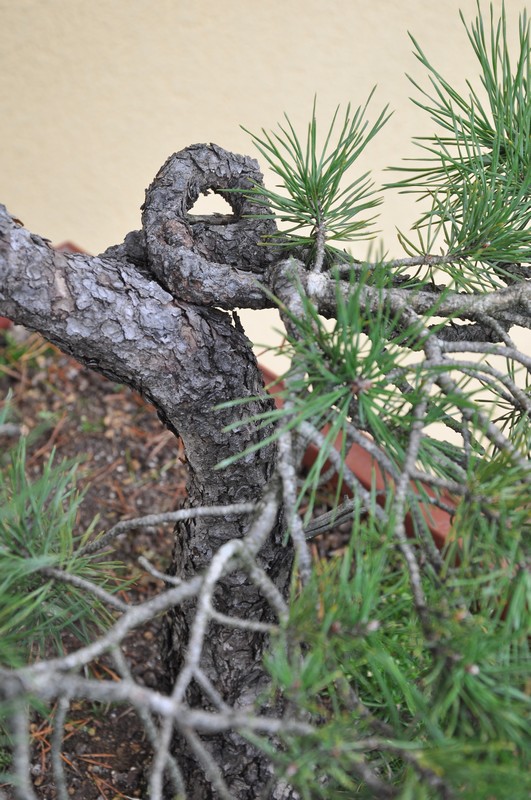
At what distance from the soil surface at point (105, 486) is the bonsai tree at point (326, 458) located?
0.09 meters

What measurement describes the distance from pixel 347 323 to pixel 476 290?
19cm

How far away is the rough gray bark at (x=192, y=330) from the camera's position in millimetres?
551

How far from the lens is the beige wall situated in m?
1.15

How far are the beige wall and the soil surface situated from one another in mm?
342

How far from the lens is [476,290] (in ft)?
1.91

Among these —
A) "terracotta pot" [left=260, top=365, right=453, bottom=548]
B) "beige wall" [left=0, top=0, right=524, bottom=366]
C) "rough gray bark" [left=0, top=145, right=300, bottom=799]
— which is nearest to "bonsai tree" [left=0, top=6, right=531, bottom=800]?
"rough gray bark" [left=0, top=145, right=300, bottom=799]

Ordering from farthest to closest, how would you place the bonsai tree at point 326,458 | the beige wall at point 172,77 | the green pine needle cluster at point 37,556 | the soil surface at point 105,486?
the beige wall at point 172,77
the soil surface at point 105,486
the green pine needle cluster at point 37,556
the bonsai tree at point 326,458

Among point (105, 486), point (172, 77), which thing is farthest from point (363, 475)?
point (172, 77)

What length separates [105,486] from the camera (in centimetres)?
109

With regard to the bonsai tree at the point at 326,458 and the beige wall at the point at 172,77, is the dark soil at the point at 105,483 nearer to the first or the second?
the bonsai tree at the point at 326,458

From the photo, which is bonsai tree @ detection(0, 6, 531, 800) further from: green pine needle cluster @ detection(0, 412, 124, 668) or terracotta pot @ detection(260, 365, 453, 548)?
terracotta pot @ detection(260, 365, 453, 548)

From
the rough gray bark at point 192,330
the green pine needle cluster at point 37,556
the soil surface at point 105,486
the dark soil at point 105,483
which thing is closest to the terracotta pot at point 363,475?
the soil surface at point 105,486

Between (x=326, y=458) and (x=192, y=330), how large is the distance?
0.62ft

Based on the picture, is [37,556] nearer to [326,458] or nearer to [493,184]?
[326,458]
